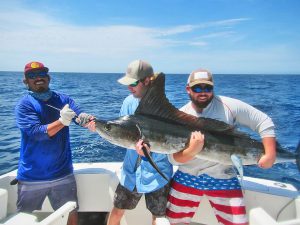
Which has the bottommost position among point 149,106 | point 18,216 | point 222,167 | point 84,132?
point 84,132

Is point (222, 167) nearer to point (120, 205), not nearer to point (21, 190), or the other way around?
point (120, 205)

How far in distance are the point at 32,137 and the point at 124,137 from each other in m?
0.88

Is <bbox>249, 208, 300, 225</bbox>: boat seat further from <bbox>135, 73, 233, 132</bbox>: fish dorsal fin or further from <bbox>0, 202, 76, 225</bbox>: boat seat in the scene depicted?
<bbox>0, 202, 76, 225</bbox>: boat seat

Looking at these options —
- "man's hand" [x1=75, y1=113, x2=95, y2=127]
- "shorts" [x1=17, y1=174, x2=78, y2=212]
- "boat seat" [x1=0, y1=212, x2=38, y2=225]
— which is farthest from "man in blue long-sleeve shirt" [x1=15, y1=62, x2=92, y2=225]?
"man's hand" [x1=75, y1=113, x2=95, y2=127]

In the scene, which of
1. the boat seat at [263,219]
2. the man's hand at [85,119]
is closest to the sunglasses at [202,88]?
the man's hand at [85,119]

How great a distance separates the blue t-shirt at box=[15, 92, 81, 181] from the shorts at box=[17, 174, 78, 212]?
0.05 m

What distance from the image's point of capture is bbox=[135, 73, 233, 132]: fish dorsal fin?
2271 millimetres

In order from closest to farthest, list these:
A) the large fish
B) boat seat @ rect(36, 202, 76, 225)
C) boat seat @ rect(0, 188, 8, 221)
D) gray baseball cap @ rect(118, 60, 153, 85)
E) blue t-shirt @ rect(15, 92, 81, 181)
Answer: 1. boat seat @ rect(36, 202, 76, 225)
2. the large fish
3. gray baseball cap @ rect(118, 60, 153, 85)
4. blue t-shirt @ rect(15, 92, 81, 181)
5. boat seat @ rect(0, 188, 8, 221)

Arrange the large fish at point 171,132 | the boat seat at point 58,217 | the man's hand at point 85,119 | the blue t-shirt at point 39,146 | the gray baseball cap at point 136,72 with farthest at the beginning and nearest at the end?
the blue t-shirt at point 39,146
the gray baseball cap at point 136,72
the man's hand at point 85,119
the large fish at point 171,132
the boat seat at point 58,217

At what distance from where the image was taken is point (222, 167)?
244 centimetres

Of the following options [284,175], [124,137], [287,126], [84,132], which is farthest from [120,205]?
[287,126]

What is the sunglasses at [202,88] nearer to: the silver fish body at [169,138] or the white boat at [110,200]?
the silver fish body at [169,138]

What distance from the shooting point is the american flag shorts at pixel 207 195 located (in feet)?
7.83

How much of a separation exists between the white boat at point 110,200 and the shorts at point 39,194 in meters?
0.09
